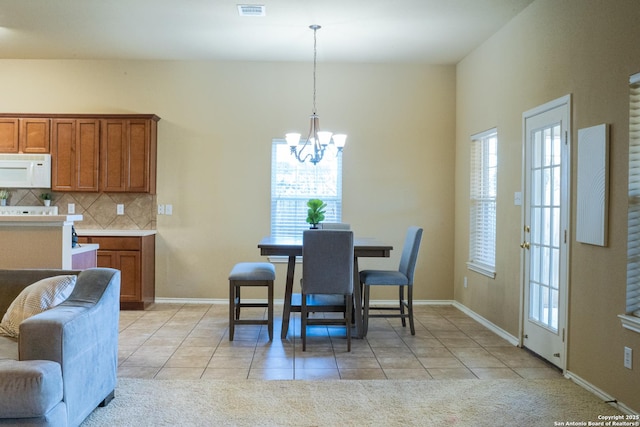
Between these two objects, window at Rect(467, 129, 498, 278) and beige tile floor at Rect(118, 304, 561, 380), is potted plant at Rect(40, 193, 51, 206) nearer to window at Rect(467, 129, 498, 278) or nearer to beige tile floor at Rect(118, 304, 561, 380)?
beige tile floor at Rect(118, 304, 561, 380)

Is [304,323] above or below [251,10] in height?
below

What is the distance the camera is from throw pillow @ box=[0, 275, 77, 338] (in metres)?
2.92

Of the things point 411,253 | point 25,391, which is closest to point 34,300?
point 25,391

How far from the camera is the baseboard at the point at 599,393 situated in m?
3.00

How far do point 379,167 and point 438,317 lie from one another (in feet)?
6.06

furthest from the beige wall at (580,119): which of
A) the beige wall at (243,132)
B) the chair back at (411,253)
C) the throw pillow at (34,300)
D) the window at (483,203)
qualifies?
the throw pillow at (34,300)

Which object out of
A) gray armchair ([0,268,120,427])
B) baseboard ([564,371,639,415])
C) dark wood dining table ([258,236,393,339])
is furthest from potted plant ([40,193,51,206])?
baseboard ([564,371,639,415])

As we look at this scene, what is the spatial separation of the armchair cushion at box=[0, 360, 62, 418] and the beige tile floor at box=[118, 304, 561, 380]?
1.33 metres

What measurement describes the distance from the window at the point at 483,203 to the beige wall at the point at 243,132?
0.58 meters

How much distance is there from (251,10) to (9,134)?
11.0 feet

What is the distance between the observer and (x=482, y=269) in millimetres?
5367

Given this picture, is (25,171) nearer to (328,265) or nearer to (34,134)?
(34,134)

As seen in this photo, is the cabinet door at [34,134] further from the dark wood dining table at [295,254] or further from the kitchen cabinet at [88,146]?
the dark wood dining table at [295,254]

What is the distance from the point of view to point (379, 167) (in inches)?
247
